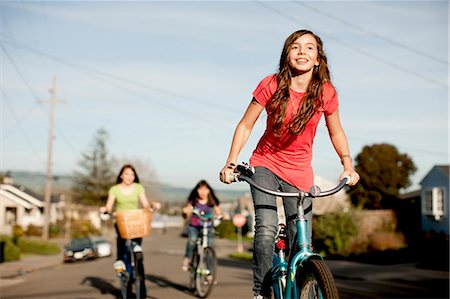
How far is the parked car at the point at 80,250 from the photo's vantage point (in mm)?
31625

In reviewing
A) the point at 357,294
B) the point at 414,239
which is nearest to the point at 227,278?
the point at 357,294

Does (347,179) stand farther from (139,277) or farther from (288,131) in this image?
(139,277)

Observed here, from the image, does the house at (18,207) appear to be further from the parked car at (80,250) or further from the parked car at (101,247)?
the parked car at (80,250)

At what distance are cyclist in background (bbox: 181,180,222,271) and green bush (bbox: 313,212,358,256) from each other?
2164cm

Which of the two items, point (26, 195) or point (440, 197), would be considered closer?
point (440, 197)

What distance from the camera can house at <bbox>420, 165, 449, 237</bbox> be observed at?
121 feet

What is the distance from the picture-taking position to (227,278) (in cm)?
1455

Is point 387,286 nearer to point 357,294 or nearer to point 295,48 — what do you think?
point 357,294

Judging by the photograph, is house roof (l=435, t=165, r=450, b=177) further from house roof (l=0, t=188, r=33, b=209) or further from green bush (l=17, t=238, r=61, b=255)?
house roof (l=0, t=188, r=33, b=209)

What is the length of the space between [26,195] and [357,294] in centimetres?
6756

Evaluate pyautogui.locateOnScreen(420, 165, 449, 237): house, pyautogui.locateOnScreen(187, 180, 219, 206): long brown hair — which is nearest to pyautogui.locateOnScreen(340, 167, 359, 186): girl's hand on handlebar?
pyautogui.locateOnScreen(187, 180, 219, 206): long brown hair

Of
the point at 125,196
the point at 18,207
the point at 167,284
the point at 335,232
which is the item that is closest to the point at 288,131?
the point at 125,196

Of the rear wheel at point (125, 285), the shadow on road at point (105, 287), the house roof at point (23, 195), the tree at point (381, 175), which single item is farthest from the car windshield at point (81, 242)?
the house roof at point (23, 195)

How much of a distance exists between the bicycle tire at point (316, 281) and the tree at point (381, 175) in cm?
5430
